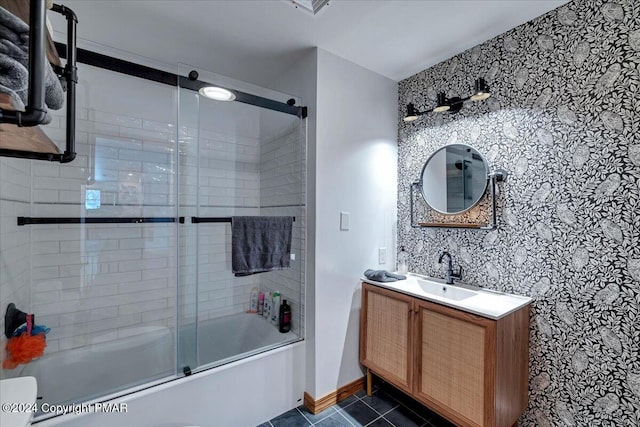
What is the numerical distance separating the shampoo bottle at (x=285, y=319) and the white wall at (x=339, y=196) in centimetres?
18

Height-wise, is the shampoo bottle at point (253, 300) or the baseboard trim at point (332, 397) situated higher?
the shampoo bottle at point (253, 300)

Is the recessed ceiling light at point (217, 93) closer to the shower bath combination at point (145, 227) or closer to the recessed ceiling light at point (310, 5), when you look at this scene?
the shower bath combination at point (145, 227)

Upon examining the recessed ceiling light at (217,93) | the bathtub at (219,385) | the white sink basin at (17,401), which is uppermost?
the recessed ceiling light at (217,93)

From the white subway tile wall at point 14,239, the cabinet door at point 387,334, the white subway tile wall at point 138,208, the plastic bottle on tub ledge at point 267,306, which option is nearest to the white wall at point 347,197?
the cabinet door at point 387,334

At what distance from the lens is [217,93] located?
1870 mm

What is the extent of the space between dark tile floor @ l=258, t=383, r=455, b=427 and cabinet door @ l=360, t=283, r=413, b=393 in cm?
23

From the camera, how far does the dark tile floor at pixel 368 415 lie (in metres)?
1.84

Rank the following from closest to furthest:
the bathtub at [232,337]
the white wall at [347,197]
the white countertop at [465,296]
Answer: the white countertop at [465,296], the bathtub at [232,337], the white wall at [347,197]

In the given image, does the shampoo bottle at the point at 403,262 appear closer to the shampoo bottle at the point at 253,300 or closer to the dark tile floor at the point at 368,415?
the dark tile floor at the point at 368,415

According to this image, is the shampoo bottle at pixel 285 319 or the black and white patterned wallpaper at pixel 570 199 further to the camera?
the shampoo bottle at pixel 285 319

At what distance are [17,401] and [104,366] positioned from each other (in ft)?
3.31

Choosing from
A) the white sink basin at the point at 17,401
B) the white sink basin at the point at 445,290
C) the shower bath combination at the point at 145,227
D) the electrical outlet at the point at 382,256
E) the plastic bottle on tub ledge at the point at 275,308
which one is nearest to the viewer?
the white sink basin at the point at 17,401

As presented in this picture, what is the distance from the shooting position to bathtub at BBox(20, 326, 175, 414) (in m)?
1.54

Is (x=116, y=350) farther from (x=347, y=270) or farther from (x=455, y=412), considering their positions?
(x=455, y=412)
